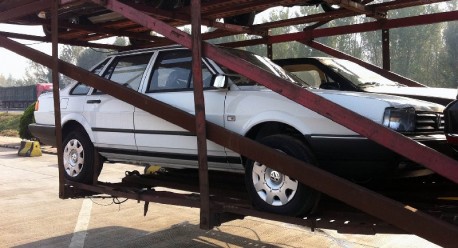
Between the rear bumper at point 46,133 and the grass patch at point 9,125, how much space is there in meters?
19.2

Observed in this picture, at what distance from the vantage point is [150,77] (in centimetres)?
510

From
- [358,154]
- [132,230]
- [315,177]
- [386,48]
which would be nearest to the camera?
[315,177]

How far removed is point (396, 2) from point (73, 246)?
15.7 ft

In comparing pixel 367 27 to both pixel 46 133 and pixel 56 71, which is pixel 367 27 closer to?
pixel 56 71

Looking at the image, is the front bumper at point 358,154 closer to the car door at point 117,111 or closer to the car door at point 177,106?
the car door at point 177,106

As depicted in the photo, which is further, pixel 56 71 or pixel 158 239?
pixel 158 239

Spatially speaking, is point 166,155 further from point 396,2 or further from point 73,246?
point 396,2

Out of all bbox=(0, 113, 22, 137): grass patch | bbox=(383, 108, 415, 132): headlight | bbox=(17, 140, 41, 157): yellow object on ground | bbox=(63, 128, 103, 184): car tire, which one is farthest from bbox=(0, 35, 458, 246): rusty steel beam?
bbox=(0, 113, 22, 137): grass patch

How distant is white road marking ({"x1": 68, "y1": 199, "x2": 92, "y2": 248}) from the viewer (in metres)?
6.00

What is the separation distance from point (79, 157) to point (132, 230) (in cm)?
154

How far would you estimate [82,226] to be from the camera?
6.79 metres

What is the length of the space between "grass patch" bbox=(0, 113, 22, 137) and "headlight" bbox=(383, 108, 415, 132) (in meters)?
23.2

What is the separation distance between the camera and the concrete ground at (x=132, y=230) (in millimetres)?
5965

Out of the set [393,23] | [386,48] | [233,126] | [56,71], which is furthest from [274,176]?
[386,48]
